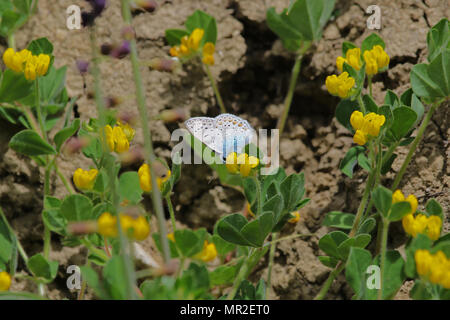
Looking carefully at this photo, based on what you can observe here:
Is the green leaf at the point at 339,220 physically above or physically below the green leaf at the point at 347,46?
below

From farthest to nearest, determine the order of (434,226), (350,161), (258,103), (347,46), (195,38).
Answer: (258,103)
(195,38)
(347,46)
(350,161)
(434,226)

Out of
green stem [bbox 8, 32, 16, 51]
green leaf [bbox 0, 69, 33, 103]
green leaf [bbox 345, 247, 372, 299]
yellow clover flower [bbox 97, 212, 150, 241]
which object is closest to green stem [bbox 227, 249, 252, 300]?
green leaf [bbox 345, 247, 372, 299]

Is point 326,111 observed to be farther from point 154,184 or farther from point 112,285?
point 112,285

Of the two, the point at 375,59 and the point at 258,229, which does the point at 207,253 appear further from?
the point at 375,59

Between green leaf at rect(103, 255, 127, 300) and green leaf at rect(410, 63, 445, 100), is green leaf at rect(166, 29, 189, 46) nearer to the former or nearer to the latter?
green leaf at rect(410, 63, 445, 100)

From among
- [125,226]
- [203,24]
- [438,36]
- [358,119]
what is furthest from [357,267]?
[203,24]

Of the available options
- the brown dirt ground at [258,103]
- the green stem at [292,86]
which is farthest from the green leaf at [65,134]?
the green stem at [292,86]

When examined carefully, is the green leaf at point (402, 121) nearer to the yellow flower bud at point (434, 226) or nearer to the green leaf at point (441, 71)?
the green leaf at point (441, 71)
